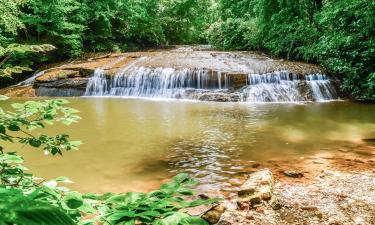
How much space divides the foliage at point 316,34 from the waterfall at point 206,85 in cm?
105

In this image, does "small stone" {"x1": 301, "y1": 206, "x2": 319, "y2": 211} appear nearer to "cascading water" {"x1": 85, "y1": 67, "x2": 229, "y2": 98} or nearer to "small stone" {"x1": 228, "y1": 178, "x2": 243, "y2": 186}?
"small stone" {"x1": 228, "y1": 178, "x2": 243, "y2": 186}

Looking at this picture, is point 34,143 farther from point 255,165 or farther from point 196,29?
point 196,29

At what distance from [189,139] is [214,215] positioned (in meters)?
3.37

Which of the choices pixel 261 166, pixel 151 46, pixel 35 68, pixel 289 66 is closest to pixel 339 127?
pixel 261 166

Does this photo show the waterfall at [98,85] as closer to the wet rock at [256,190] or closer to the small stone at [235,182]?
the small stone at [235,182]

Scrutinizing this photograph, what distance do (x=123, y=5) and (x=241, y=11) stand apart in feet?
26.5

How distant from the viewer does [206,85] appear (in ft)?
43.7

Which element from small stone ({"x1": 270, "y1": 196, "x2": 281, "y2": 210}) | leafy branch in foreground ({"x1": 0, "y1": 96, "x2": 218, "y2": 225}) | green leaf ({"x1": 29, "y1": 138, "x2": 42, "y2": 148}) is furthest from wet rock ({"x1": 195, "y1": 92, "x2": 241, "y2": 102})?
leafy branch in foreground ({"x1": 0, "y1": 96, "x2": 218, "y2": 225})

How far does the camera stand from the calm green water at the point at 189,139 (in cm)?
499

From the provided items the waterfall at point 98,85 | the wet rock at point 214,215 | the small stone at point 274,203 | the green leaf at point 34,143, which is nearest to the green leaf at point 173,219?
the green leaf at point 34,143

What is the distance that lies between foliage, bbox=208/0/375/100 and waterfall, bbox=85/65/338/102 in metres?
1.05

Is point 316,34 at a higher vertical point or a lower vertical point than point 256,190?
higher

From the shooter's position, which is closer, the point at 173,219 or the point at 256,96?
the point at 173,219

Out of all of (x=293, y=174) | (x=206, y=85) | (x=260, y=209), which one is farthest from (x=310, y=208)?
(x=206, y=85)
